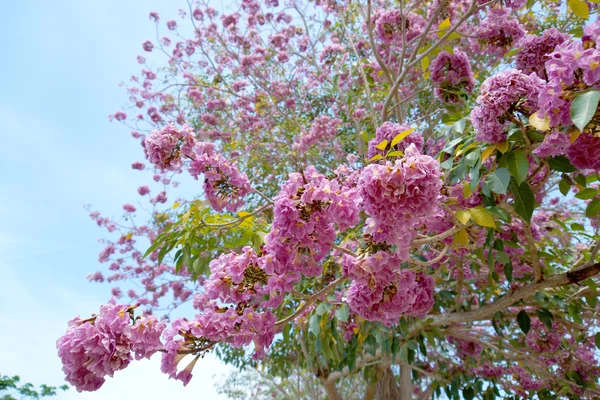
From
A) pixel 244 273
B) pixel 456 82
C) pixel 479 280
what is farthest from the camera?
pixel 479 280

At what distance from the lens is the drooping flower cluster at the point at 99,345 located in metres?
1.09

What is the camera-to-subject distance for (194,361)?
1.32 m

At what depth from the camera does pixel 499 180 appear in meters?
1.37

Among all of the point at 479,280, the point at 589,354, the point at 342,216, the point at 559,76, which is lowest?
the point at 589,354

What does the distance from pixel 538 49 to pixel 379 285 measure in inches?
59.0

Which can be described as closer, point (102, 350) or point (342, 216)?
point (102, 350)

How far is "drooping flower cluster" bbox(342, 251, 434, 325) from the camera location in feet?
4.36

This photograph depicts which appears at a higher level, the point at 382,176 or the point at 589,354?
the point at 382,176

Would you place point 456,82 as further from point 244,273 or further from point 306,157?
point 306,157

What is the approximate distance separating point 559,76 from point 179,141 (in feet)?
4.80

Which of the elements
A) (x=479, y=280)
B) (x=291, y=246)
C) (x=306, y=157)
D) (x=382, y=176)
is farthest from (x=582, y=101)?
(x=306, y=157)

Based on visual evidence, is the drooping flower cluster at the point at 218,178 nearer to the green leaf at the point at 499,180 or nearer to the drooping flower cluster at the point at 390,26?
the green leaf at the point at 499,180

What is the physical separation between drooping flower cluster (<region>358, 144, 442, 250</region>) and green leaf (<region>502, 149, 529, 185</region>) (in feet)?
1.32

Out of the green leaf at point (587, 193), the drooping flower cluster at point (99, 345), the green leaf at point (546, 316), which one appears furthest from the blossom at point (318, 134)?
the drooping flower cluster at point (99, 345)
